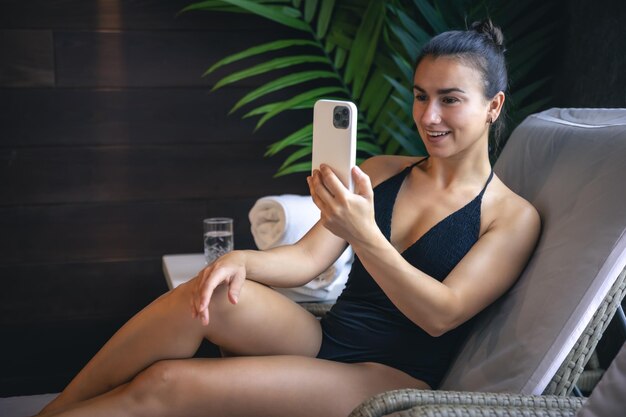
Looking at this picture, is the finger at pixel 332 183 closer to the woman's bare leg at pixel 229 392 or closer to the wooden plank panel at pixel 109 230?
the woman's bare leg at pixel 229 392

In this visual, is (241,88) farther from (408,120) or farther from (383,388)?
(383,388)

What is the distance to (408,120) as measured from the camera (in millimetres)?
2512

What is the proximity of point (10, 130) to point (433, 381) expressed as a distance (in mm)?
1668

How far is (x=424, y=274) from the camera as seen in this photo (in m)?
1.47

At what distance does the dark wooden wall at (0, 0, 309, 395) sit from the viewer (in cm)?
264

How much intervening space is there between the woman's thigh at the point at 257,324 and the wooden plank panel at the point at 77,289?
125 cm

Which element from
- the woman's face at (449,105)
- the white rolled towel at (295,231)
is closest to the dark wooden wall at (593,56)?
the woman's face at (449,105)

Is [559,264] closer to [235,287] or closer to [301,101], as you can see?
[235,287]

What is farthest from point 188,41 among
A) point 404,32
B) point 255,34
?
point 404,32

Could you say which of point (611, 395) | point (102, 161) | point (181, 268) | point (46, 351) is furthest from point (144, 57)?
point (611, 395)

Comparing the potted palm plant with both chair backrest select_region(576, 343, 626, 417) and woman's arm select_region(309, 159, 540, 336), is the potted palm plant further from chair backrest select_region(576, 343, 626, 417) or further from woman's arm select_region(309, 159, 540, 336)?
chair backrest select_region(576, 343, 626, 417)

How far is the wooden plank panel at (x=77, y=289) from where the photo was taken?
2.72 m

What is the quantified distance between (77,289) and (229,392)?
145cm

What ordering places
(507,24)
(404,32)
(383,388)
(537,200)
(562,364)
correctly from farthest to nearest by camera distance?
(507,24) < (404,32) < (537,200) < (383,388) < (562,364)
